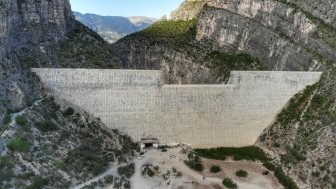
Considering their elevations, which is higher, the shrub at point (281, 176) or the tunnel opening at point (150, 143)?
the tunnel opening at point (150, 143)

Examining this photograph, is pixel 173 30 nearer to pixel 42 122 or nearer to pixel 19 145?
pixel 42 122

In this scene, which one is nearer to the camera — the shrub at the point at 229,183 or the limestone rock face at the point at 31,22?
the shrub at the point at 229,183

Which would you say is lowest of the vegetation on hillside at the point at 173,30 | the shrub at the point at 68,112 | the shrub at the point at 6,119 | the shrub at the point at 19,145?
the shrub at the point at 19,145

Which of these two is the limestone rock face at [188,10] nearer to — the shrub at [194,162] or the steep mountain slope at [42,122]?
the steep mountain slope at [42,122]

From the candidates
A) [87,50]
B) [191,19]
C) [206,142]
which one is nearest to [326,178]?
[206,142]

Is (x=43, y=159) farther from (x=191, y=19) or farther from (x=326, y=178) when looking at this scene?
(x=191, y=19)

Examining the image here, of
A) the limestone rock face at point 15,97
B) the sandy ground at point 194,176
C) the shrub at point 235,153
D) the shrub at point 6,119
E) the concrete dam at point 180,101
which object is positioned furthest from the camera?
the shrub at point 235,153

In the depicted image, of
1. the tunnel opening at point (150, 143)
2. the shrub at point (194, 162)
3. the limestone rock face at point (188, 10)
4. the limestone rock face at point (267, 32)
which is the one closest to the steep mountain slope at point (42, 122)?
the tunnel opening at point (150, 143)
